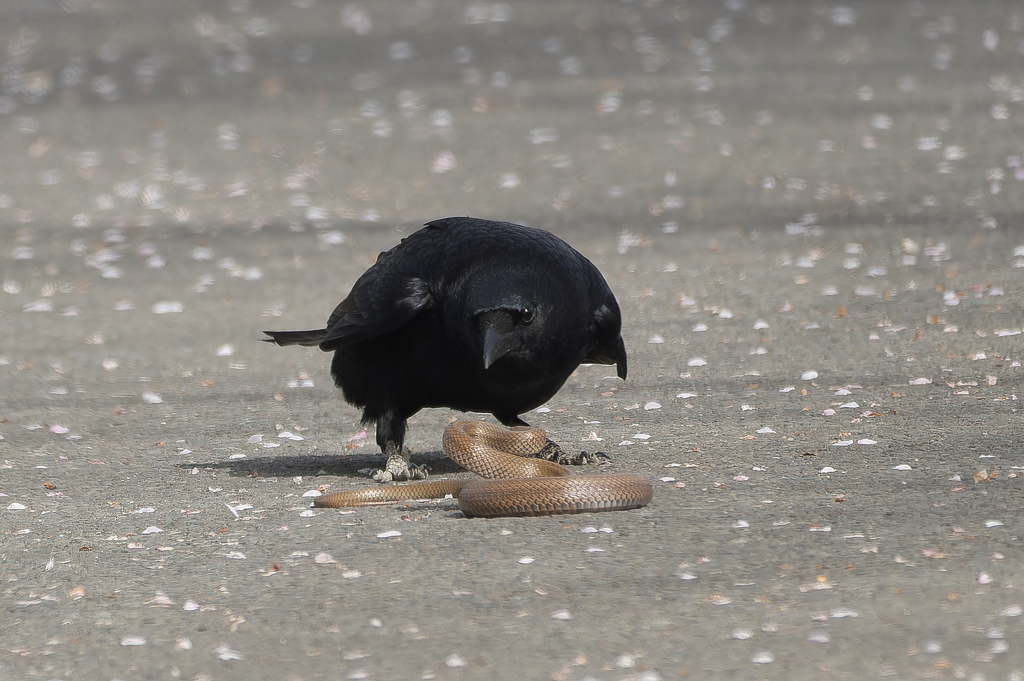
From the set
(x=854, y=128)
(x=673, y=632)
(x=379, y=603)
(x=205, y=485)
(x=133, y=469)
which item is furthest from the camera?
(x=854, y=128)

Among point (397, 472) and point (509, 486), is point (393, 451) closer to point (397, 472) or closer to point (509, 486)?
point (397, 472)

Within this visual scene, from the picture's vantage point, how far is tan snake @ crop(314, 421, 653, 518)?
5449 mm

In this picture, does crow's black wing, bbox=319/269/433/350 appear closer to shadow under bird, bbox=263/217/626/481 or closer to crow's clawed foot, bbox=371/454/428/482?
shadow under bird, bbox=263/217/626/481

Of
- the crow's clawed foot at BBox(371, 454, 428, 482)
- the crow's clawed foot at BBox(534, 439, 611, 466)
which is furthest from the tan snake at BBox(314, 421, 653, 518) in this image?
the crow's clawed foot at BBox(371, 454, 428, 482)

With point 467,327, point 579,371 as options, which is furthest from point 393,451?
point 579,371

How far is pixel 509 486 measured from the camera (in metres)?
5.49

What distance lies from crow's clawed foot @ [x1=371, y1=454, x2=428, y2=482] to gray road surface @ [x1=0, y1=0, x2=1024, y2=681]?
0.30 meters

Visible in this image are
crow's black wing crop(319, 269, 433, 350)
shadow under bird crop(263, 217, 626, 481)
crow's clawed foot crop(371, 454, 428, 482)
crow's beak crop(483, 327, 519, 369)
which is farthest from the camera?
crow's clawed foot crop(371, 454, 428, 482)

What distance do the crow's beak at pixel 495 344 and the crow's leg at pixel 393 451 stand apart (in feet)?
3.30

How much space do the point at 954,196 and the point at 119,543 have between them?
9711mm

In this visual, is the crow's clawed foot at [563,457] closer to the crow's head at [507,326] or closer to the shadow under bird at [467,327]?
the shadow under bird at [467,327]

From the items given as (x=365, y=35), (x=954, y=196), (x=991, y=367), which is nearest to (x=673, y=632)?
(x=991, y=367)

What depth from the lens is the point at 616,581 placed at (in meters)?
4.62

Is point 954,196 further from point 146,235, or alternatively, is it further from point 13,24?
point 13,24
